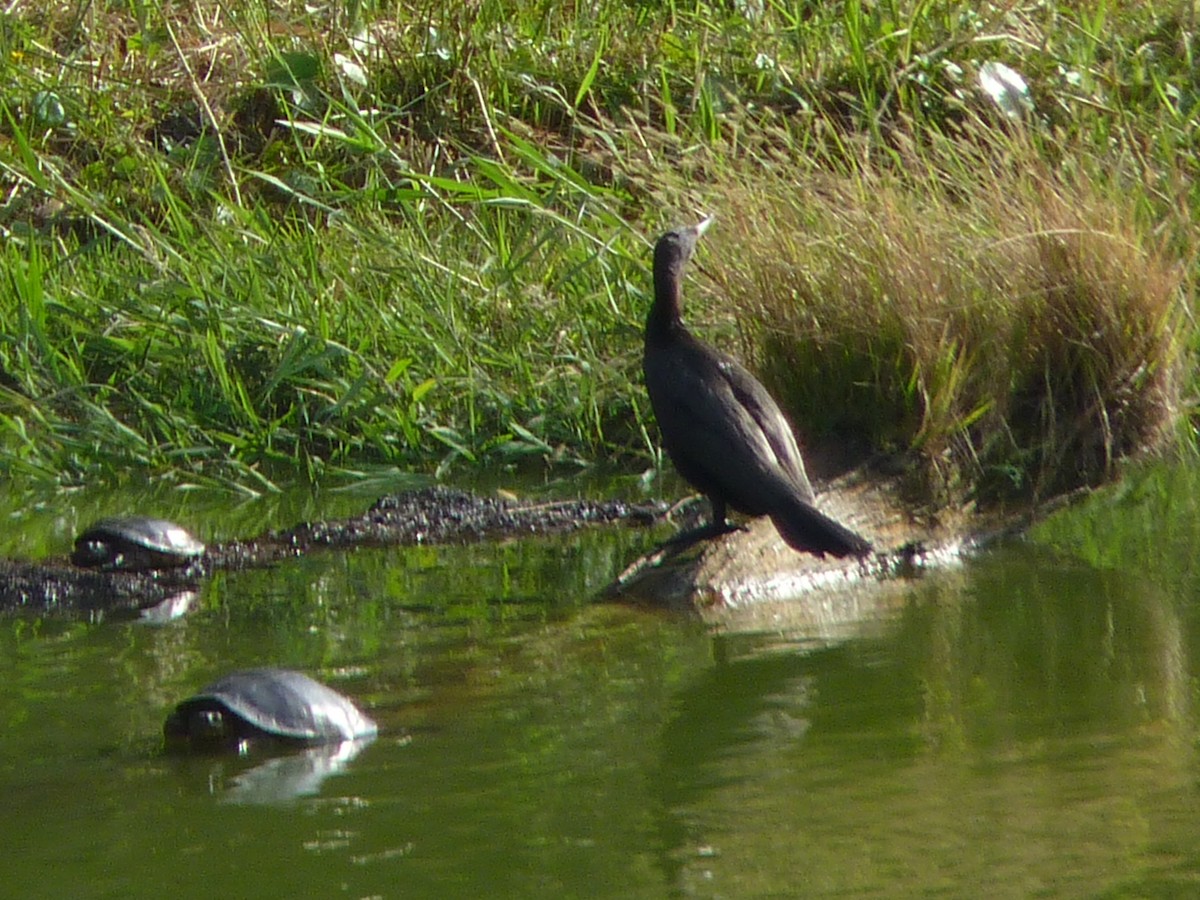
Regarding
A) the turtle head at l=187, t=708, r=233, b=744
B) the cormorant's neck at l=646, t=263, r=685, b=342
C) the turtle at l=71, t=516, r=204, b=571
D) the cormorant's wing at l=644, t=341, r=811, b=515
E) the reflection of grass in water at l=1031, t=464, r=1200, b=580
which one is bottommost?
the turtle head at l=187, t=708, r=233, b=744

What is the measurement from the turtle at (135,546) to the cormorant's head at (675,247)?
Answer: 4.66 ft

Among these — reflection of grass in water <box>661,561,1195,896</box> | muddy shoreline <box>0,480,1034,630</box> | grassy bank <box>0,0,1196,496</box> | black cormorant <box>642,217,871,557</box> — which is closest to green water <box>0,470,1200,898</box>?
reflection of grass in water <box>661,561,1195,896</box>

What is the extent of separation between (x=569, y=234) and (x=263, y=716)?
395 centimetres

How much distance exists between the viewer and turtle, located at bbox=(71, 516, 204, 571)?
4816mm

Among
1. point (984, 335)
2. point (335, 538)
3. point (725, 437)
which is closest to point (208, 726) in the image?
point (725, 437)

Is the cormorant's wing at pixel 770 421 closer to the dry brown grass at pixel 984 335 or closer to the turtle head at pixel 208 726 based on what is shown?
the dry brown grass at pixel 984 335

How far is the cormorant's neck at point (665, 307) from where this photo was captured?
4918 millimetres

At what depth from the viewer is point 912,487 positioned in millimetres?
4973

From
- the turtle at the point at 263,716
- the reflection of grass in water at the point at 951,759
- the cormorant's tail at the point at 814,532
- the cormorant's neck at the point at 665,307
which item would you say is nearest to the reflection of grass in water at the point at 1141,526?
the reflection of grass in water at the point at 951,759

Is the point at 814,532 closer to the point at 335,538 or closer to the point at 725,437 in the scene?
the point at 725,437

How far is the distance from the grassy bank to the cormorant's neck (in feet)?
1.18

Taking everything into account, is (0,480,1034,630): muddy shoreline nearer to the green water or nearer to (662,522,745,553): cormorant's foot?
(662,522,745,553): cormorant's foot

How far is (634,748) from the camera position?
3148mm

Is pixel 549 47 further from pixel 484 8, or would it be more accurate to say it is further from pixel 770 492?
pixel 770 492
